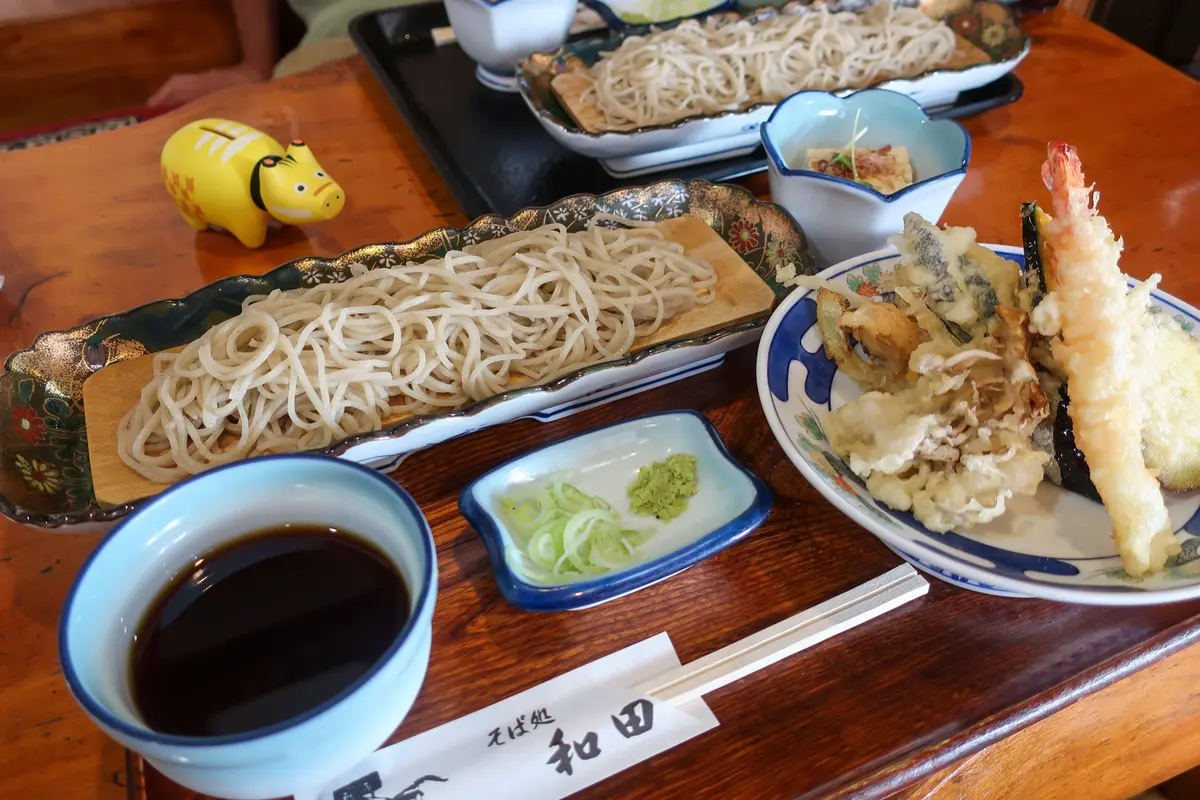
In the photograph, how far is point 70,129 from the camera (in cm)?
345

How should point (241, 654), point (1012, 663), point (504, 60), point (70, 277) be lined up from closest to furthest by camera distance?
point (241, 654) → point (1012, 663) → point (70, 277) → point (504, 60)

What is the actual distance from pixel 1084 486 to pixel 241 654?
114cm

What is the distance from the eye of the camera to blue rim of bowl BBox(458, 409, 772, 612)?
102cm

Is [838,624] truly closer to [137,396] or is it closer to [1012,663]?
[1012,663]

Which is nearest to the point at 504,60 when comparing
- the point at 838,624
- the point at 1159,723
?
the point at 838,624

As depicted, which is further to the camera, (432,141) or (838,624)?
(432,141)

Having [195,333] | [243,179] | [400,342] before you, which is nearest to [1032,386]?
[400,342]

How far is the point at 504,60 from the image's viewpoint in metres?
2.14

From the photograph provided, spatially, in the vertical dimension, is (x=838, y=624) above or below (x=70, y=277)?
above

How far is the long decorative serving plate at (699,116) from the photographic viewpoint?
5.85 ft

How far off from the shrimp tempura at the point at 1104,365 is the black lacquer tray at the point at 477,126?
95cm

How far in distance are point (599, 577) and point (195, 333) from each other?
3.06ft

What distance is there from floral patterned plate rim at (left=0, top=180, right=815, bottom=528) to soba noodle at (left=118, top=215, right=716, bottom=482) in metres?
0.08

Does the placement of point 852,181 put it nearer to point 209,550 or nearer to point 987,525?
point 987,525
